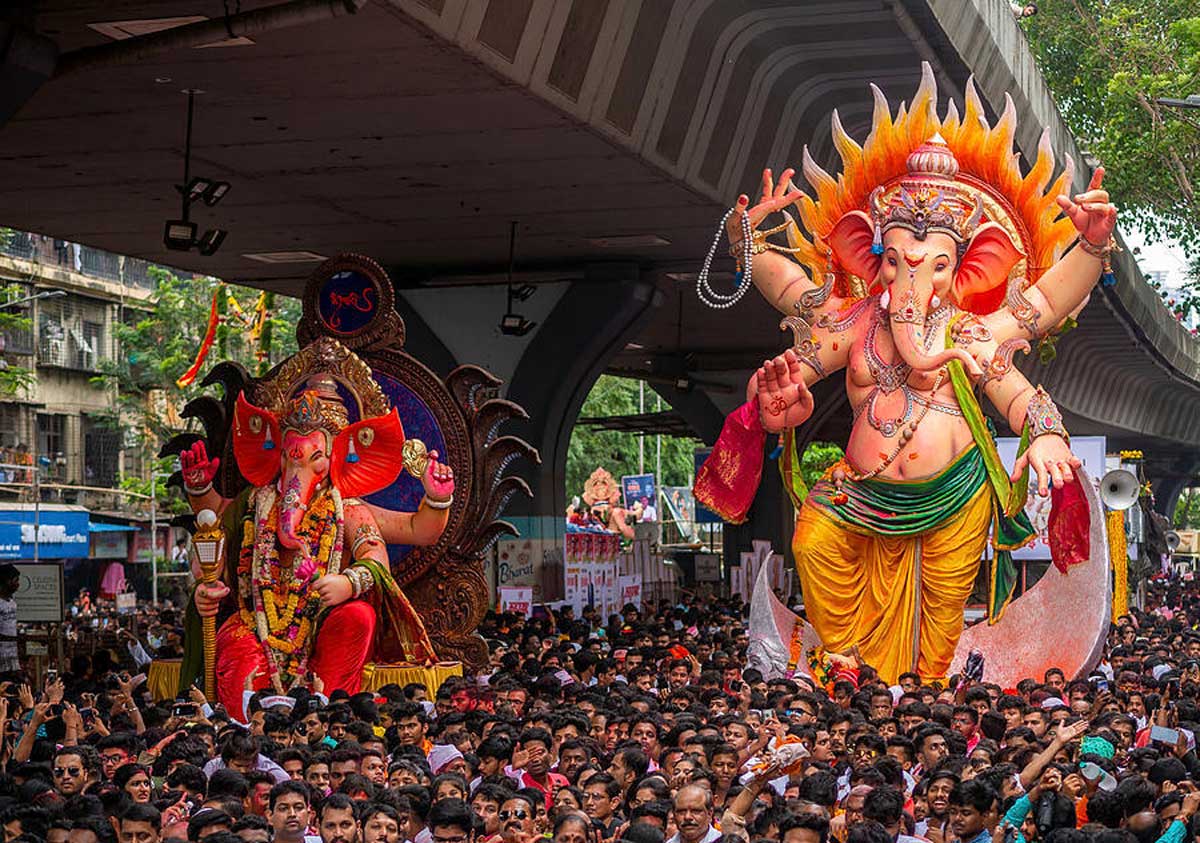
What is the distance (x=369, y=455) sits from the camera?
1430cm

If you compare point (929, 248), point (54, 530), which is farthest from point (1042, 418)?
point (54, 530)

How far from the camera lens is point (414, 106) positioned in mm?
13211

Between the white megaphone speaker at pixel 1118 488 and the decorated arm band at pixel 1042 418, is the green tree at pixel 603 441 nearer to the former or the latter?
the white megaphone speaker at pixel 1118 488

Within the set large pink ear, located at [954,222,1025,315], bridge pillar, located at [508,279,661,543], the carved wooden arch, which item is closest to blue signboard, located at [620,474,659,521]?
bridge pillar, located at [508,279,661,543]

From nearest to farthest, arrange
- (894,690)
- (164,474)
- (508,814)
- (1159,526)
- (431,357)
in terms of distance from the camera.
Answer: (508,814) < (894,690) < (431,357) < (1159,526) < (164,474)

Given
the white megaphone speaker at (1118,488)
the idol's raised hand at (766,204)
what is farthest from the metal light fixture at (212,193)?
the white megaphone speaker at (1118,488)

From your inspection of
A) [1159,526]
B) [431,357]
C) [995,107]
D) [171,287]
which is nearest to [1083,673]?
[995,107]

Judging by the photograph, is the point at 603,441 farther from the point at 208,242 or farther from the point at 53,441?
the point at 208,242

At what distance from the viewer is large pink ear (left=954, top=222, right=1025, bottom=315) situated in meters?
13.6

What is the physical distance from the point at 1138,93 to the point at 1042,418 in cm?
1399

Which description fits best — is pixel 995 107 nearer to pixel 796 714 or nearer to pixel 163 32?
pixel 796 714

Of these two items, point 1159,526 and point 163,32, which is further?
point 1159,526

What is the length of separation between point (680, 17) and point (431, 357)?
765 centimetres

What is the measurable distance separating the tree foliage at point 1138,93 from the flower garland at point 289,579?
14.0 m
